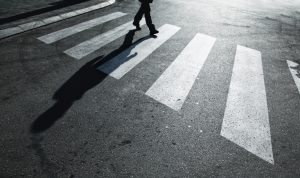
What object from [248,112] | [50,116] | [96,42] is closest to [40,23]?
[96,42]

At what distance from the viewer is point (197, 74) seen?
17.5 feet

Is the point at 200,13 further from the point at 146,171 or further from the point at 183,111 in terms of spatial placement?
the point at 146,171

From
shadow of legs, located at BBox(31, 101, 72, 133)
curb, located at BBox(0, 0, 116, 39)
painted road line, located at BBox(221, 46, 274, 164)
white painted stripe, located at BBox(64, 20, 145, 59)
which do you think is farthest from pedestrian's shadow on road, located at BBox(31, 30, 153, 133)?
curb, located at BBox(0, 0, 116, 39)

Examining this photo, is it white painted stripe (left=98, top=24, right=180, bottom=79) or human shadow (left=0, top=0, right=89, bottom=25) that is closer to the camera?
white painted stripe (left=98, top=24, right=180, bottom=79)

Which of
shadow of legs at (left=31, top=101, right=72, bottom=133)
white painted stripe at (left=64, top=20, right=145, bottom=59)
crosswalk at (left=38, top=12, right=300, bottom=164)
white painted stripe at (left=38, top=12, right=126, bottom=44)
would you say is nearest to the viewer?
shadow of legs at (left=31, top=101, right=72, bottom=133)

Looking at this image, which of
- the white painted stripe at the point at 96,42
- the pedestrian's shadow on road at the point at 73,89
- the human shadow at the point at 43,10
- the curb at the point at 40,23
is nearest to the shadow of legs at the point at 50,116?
the pedestrian's shadow on road at the point at 73,89

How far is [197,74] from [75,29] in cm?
427

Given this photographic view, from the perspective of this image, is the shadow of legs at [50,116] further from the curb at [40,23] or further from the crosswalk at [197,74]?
the curb at [40,23]

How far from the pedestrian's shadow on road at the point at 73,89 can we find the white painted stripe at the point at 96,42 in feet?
1.63

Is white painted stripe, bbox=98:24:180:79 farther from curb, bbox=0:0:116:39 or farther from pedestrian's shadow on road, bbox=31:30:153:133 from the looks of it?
curb, bbox=0:0:116:39

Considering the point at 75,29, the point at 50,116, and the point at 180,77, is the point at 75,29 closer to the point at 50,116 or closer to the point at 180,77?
the point at 180,77

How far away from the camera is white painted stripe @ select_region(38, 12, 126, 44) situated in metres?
6.50

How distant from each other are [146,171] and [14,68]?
390 centimetres

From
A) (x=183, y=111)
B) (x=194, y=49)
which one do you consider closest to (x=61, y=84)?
(x=183, y=111)
